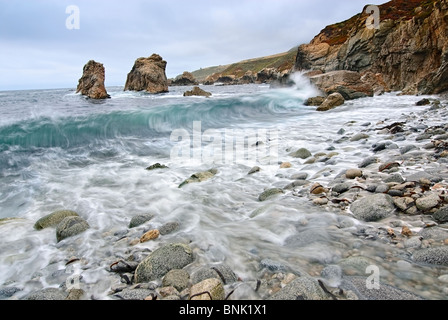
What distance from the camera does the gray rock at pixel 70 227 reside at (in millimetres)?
3654

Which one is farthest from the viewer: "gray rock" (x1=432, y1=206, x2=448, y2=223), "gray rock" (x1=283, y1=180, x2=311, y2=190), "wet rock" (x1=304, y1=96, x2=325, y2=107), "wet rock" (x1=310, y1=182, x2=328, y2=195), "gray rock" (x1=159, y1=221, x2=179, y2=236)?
"wet rock" (x1=304, y1=96, x2=325, y2=107)

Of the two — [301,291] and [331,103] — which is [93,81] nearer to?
[331,103]

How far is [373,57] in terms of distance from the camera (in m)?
24.6

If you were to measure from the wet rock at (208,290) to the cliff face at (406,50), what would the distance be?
1677 cm

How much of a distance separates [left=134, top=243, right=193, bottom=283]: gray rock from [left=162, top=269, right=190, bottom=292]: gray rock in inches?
5.5

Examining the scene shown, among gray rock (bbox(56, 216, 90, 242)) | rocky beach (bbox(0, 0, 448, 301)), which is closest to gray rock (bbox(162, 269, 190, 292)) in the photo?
rocky beach (bbox(0, 0, 448, 301))

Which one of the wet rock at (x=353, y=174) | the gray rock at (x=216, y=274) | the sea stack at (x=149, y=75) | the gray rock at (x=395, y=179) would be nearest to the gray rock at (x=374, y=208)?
the gray rock at (x=395, y=179)

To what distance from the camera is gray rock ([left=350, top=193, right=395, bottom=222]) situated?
319cm

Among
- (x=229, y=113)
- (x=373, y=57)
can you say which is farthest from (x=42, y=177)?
(x=373, y=57)

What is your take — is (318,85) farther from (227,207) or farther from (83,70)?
(83,70)

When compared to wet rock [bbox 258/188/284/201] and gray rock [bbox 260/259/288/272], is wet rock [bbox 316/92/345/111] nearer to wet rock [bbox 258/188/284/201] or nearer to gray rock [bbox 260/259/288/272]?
wet rock [bbox 258/188/284/201]

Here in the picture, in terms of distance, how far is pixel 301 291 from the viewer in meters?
1.97

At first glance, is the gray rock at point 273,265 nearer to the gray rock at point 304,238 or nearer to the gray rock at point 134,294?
the gray rock at point 304,238

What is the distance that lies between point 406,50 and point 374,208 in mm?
22249
